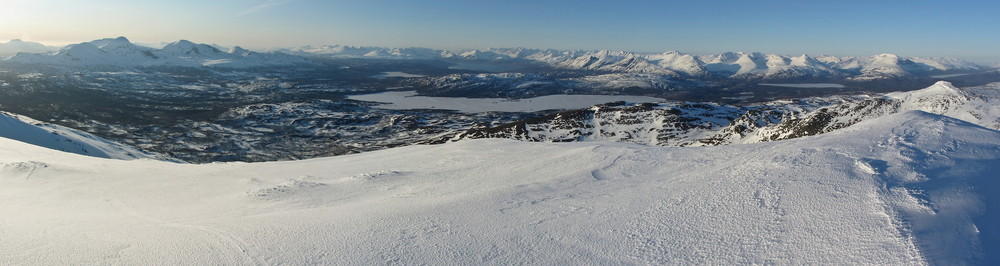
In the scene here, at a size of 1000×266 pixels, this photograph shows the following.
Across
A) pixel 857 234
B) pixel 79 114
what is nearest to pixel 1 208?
pixel 857 234

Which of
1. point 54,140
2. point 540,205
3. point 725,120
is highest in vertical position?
point 540,205

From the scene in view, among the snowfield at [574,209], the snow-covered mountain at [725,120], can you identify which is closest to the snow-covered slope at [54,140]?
the snowfield at [574,209]

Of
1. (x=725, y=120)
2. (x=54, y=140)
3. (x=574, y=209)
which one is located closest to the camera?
(x=574, y=209)

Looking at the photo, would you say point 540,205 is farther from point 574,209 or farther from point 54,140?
point 54,140

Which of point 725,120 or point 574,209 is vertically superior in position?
point 574,209

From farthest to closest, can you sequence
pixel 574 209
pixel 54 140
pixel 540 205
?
pixel 54 140 → pixel 540 205 → pixel 574 209

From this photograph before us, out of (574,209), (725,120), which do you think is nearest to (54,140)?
(574,209)

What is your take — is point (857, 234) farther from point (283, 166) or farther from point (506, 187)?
point (283, 166)
